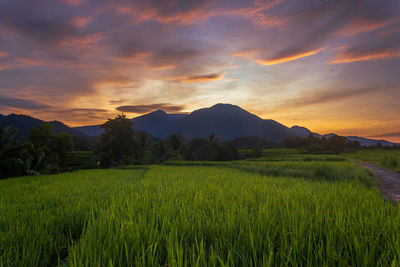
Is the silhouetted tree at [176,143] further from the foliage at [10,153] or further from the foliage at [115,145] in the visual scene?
the foliage at [10,153]

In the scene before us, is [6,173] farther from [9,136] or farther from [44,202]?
[44,202]

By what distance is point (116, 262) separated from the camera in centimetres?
141

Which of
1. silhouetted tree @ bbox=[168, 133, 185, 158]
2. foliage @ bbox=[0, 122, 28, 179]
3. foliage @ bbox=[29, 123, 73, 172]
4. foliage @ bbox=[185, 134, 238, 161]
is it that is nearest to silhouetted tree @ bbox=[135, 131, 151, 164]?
foliage @ bbox=[29, 123, 73, 172]

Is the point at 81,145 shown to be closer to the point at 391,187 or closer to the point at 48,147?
the point at 48,147

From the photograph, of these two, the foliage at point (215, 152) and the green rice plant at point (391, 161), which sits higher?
the green rice plant at point (391, 161)

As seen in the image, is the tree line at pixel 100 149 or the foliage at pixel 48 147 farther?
the foliage at pixel 48 147

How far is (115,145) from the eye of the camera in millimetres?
34219

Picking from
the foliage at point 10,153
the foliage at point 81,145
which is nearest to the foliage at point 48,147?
the foliage at point 10,153

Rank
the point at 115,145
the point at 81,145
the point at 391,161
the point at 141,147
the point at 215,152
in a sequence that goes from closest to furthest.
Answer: the point at 391,161, the point at 115,145, the point at 141,147, the point at 215,152, the point at 81,145

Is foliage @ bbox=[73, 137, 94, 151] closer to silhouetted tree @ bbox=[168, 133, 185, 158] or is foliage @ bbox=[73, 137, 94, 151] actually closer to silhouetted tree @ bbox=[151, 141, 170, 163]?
silhouetted tree @ bbox=[168, 133, 185, 158]

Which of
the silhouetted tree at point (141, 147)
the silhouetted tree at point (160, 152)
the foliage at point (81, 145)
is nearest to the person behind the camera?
the silhouetted tree at point (141, 147)

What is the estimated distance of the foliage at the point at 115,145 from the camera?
34.0m

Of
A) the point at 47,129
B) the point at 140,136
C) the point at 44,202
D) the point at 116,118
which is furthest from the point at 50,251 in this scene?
the point at 140,136

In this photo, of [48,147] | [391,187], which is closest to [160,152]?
[48,147]
